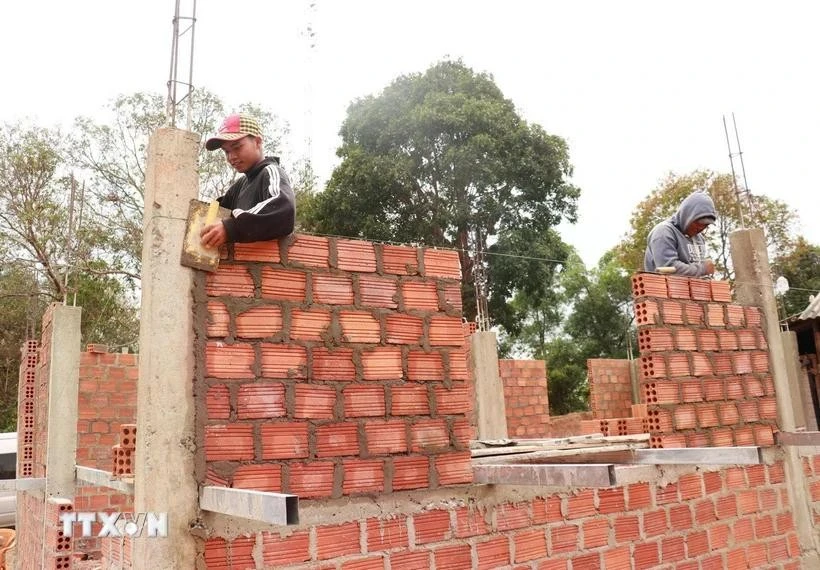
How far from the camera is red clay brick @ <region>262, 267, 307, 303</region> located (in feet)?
9.18

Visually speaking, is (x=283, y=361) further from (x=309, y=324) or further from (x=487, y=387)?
(x=487, y=387)

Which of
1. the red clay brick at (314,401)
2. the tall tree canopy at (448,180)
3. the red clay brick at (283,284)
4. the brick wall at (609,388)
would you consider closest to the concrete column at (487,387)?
the brick wall at (609,388)

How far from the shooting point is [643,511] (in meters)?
Answer: 3.83

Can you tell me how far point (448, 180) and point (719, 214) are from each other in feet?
26.6

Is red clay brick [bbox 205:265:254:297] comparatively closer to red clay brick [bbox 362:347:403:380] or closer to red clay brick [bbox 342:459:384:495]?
red clay brick [bbox 362:347:403:380]

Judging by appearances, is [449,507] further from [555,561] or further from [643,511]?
[643,511]

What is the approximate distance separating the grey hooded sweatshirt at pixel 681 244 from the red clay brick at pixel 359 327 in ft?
8.00

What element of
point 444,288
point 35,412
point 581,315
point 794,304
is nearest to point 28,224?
point 35,412

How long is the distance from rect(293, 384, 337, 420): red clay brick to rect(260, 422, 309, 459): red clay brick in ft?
0.16

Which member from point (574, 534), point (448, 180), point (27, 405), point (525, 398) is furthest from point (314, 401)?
point (448, 180)

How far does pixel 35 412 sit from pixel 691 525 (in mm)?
6227

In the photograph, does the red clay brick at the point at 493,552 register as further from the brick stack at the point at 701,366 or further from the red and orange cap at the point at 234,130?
the red and orange cap at the point at 234,130

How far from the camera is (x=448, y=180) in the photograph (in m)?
19.3

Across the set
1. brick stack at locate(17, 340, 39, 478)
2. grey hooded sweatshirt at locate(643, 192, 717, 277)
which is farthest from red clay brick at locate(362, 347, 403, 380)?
brick stack at locate(17, 340, 39, 478)
